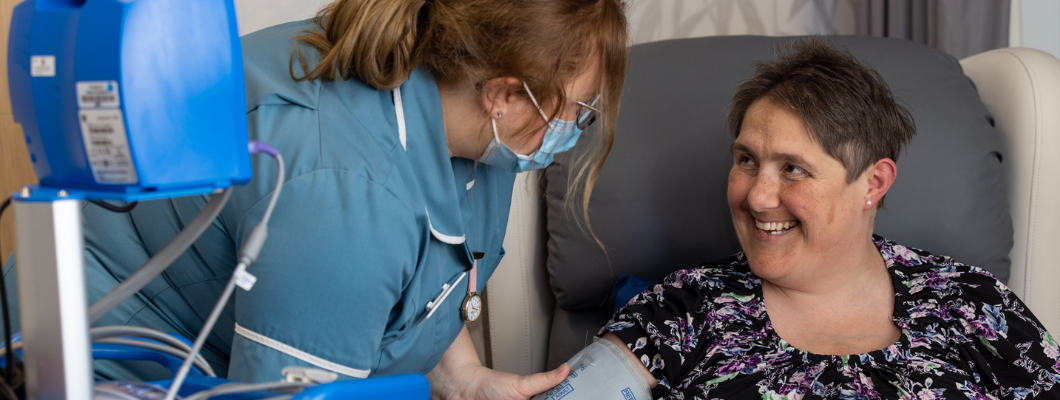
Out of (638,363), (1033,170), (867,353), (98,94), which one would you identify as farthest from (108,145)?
(1033,170)

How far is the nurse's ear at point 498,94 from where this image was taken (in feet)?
3.21

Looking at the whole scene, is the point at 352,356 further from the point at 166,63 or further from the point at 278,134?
the point at 166,63

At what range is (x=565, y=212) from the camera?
1.79 metres

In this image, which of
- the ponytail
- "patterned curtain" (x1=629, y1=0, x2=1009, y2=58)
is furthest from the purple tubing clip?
"patterned curtain" (x1=629, y1=0, x2=1009, y2=58)

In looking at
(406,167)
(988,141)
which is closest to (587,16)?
(406,167)

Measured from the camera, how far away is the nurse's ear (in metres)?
0.98

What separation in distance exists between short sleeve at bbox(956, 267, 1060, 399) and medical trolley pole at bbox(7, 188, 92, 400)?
1.43 meters

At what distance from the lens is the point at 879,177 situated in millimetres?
1394

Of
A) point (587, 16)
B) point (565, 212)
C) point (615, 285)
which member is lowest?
point (615, 285)

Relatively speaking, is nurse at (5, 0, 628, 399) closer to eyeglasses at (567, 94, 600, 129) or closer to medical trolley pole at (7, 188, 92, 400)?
eyeglasses at (567, 94, 600, 129)

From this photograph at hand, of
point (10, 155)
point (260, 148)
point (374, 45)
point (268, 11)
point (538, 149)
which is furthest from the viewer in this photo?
point (268, 11)

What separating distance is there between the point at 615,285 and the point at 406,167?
92 cm

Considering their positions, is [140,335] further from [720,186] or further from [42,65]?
[720,186]

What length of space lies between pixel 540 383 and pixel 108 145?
36.6 inches
